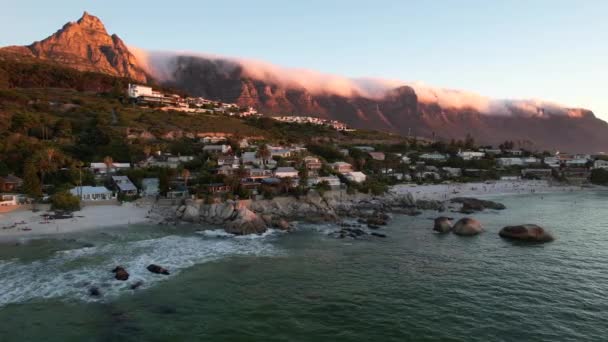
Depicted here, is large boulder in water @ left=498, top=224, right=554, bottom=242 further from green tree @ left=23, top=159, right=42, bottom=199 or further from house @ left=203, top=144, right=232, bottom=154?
green tree @ left=23, top=159, right=42, bottom=199

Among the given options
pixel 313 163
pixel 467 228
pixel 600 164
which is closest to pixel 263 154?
pixel 313 163

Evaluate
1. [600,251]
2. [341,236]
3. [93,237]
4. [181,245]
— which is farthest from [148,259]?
[600,251]

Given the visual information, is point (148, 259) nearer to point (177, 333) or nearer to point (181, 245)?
point (181, 245)

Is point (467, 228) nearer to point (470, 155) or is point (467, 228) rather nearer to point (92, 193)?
point (92, 193)

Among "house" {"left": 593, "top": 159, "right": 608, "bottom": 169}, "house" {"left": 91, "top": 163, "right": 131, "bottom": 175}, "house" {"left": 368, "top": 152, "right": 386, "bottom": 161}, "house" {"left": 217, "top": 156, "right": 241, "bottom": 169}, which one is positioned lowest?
"house" {"left": 91, "top": 163, "right": 131, "bottom": 175}

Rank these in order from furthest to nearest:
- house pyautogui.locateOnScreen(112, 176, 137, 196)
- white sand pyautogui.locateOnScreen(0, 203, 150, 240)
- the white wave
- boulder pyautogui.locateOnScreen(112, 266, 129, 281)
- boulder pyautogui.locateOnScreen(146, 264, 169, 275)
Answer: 1. house pyautogui.locateOnScreen(112, 176, 137, 196)
2. white sand pyautogui.locateOnScreen(0, 203, 150, 240)
3. boulder pyautogui.locateOnScreen(146, 264, 169, 275)
4. boulder pyautogui.locateOnScreen(112, 266, 129, 281)
5. the white wave

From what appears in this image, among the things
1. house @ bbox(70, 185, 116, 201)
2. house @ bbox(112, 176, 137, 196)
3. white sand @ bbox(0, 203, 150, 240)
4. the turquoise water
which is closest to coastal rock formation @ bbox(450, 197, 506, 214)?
the turquoise water
